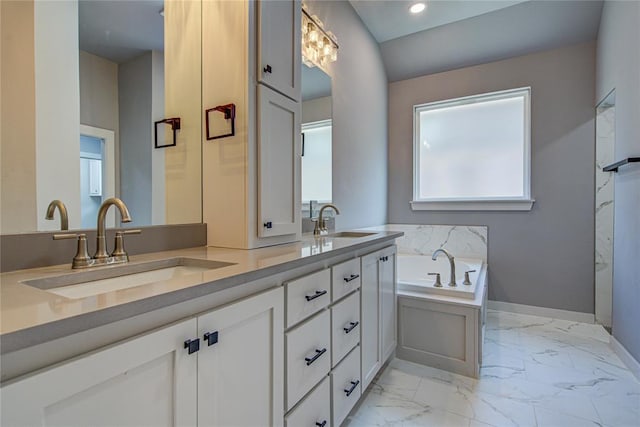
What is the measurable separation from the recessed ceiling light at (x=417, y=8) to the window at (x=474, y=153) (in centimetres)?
95

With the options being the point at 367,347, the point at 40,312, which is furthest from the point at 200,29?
the point at 367,347

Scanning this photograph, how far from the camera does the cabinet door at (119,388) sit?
48cm

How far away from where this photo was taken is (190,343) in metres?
0.70

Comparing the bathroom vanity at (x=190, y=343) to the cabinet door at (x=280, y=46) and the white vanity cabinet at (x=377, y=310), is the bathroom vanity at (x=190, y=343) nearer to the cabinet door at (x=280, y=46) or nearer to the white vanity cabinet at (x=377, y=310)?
the white vanity cabinet at (x=377, y=310)

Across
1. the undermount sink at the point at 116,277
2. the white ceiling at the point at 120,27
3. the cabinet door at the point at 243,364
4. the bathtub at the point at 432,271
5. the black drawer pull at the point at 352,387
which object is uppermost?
the white ceiling at the point at 120,27

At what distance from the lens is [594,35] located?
271 centimetres

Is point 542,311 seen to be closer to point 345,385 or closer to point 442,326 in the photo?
point 442,326

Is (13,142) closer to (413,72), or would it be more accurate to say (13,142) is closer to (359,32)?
(359,32)

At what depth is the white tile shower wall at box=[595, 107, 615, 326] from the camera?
270 cm

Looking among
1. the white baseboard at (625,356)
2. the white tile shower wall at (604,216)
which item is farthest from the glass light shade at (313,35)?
the white baseboard at (625,356)

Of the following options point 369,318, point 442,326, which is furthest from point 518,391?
point 369,318

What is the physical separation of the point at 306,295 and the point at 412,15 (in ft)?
9.36

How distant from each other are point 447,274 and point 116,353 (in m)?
2.87

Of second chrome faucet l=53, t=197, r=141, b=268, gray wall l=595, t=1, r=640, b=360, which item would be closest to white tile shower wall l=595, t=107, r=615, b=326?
gray wall l=595, t=1, r=640, b=360
